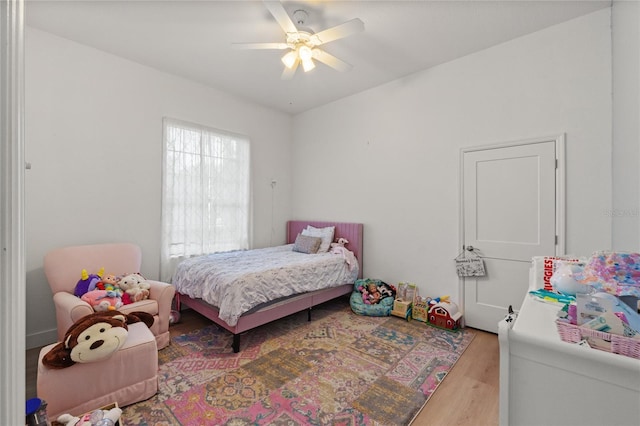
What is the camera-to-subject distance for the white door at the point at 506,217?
8.59ft

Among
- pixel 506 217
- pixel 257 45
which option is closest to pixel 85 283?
pixel 257 45

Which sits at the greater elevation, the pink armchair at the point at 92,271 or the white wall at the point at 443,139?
the white wall at the point at 443,139

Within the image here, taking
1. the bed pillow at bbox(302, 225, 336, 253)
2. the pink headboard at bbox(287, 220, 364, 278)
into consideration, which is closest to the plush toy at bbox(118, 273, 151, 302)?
the bed pillow at bbox(302, 225, 336, 253)

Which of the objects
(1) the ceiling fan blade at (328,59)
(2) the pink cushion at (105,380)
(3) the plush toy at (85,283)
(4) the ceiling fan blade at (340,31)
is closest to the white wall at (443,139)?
(1) the ceiling fan blade at (328,59)

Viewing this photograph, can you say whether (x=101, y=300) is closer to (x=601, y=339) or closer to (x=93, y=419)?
(x=93, y=419)

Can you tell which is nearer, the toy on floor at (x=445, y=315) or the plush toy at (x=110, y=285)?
the plush toy at (x=110, y=285)

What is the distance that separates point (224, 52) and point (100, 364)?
2970 mm

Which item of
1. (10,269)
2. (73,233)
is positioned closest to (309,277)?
(73,233)

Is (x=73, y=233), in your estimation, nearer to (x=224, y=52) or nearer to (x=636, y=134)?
(x=224, y=52)

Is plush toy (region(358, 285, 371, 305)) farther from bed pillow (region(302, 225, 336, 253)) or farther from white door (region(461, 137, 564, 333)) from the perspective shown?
white door (region(461, 137, 564, 333))

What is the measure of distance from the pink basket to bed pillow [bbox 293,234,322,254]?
10.0ft

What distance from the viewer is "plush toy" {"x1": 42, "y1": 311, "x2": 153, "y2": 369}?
1628 millimetres

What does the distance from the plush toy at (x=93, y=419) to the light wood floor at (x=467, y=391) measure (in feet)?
2.16

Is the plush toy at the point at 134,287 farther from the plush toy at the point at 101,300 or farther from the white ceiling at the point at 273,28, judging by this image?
the white ceiling at the point at 273,28
